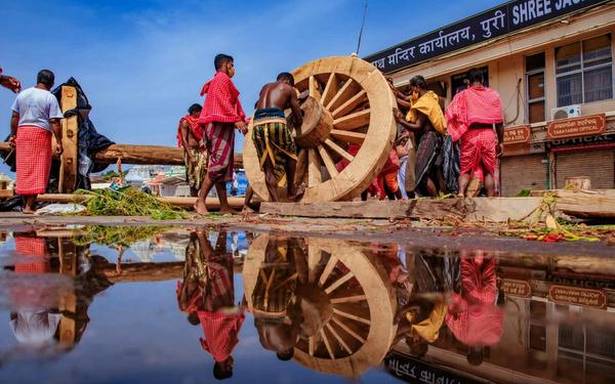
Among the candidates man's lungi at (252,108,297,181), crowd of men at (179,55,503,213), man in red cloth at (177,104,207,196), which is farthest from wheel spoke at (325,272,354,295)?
man in red cloth at (177,104,207,196)

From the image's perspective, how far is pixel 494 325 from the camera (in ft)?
3.23

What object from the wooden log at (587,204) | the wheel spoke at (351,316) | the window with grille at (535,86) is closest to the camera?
the wheel spoke at (351,316)

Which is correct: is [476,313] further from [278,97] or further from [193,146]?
[193,146]

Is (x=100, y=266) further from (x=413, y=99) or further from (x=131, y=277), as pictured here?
(x=413, y=99)

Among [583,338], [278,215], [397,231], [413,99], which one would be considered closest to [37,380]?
[583,338]

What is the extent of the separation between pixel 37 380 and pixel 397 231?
9.09 ft

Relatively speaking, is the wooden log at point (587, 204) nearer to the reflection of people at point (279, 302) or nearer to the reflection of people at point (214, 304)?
the reflection of people at point (279, 302)

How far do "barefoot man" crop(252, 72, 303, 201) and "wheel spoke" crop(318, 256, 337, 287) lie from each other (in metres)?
3.22

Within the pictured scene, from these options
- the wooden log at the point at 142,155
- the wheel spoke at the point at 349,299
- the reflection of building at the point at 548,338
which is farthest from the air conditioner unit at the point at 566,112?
Answer: the wheel spoke at the point at 349,299

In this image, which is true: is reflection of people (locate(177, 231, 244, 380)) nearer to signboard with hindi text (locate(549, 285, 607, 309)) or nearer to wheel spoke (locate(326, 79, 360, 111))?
signboard with hindi text (locate(549, 285, 607, 309))

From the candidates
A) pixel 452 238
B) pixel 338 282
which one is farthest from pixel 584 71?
pixel 338 282

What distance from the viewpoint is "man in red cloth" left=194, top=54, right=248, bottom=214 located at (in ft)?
18.2

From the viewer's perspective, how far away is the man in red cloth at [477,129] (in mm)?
4965

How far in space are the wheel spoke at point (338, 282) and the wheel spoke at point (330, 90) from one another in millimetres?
4412
